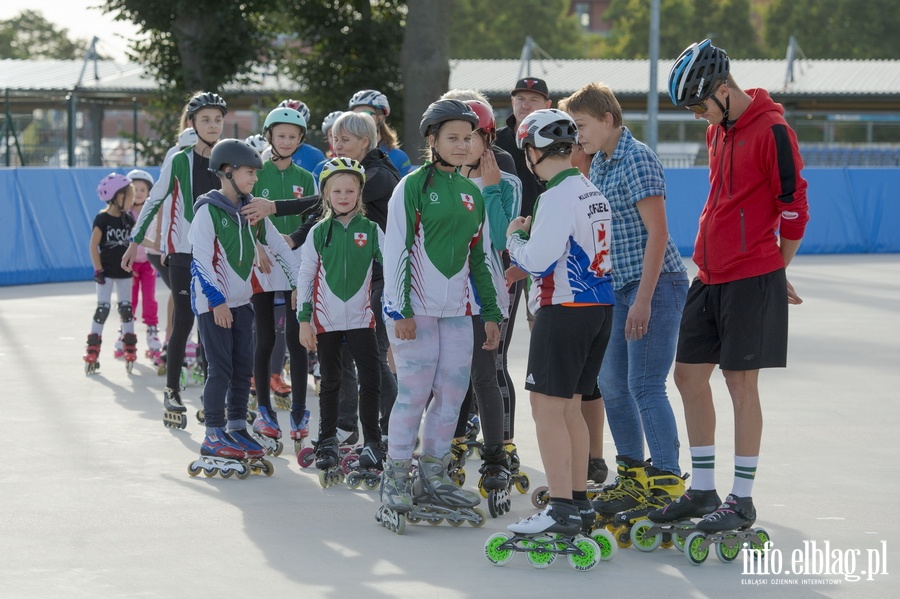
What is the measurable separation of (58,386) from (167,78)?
17.1 m

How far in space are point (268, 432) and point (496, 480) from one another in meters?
2.10

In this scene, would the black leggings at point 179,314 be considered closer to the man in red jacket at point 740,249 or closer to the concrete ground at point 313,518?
the concrete ground at point 313,518

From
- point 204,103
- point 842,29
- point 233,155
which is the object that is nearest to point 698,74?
point 233,155

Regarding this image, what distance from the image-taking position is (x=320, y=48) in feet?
93.9

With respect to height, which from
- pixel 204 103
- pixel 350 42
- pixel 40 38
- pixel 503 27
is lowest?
pixel 204 103

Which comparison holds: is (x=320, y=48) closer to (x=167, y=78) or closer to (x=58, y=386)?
(x=167, y=78)

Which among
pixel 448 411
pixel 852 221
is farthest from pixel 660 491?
pixel 852 221

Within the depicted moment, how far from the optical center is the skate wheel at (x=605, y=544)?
5.39 m

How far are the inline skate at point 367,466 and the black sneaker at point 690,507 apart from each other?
1.81m

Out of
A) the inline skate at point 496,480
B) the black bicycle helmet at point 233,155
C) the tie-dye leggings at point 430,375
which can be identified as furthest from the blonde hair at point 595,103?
the black bicycle helmet at point 233,155

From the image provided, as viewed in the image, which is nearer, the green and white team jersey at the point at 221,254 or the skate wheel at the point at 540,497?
the skate wheel at the point at 540,497

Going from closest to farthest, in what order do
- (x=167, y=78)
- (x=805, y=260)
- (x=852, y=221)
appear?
(x=805, y=260), (x=852, y=221), (x=167, y=78)

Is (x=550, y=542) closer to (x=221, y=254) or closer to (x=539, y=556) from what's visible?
(x=539, y=556)

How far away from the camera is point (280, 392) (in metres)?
9.34
